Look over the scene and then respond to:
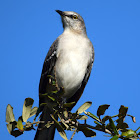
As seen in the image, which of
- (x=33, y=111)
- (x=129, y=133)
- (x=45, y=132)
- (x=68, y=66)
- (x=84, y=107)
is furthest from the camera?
(x=68, y=66)

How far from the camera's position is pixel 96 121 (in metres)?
3.23

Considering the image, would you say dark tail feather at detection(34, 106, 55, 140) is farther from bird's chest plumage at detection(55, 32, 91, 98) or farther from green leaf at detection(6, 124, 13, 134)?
green leaf at detection(6, 124, 13, 134)

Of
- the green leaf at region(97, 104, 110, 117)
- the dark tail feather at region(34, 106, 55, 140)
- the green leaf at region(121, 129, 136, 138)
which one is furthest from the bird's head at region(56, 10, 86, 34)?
the green leaf at region(121, 129, 136, 138)

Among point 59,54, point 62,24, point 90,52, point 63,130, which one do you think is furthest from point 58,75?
point 63,130

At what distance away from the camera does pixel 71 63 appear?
5.48 meters

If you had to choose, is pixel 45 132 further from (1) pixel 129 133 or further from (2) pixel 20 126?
(1) pixel 129 133

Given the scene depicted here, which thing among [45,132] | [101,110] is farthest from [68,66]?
[101,110]

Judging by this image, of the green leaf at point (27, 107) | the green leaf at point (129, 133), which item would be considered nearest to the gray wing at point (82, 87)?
the green leaf at point (27, 107)

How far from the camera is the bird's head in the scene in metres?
6.56

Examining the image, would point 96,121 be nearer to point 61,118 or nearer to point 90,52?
point 61,118

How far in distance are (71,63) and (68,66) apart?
9 centimetres

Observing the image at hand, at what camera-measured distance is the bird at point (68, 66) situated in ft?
18.0

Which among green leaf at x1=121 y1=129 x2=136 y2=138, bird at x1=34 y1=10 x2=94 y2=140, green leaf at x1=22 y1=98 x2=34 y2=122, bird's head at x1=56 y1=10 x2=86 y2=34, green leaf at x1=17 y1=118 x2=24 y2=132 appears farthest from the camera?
bird's head at x1=56 y1=10 x2=86 y2=34

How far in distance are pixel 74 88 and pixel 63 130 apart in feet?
7.91
